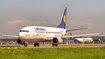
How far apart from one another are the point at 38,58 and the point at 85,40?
10415 centimetres

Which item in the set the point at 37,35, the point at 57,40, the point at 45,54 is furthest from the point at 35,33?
the point at 45,54

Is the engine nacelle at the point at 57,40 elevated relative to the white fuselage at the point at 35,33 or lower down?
lower down

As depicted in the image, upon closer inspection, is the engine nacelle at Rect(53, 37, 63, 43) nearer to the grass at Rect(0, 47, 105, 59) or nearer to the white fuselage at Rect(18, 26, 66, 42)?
the white fuselage at Rect(18, 26, 66, 42)

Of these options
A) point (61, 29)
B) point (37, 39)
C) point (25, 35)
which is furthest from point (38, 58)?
point (61, 29)

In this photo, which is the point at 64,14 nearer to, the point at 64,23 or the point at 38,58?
the point at 64,23

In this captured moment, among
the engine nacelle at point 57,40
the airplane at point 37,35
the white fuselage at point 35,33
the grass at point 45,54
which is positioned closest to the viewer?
the grass at point 45,54

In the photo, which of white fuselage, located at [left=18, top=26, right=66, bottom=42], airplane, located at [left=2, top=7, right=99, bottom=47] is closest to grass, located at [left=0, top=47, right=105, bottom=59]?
white fuselage, located at [left=18, top=26, right=66, bottom=42]

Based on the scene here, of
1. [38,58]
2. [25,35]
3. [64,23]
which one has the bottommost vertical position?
[38,58]

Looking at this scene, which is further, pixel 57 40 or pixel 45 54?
pixel 57 40

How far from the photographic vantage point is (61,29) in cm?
5806

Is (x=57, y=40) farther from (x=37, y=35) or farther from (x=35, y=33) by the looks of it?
(x=35, y=33)

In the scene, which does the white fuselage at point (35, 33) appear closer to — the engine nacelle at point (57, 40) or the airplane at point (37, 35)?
the airplane at point (37, 35)

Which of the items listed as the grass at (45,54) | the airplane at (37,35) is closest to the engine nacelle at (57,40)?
the airplane at (37,35)

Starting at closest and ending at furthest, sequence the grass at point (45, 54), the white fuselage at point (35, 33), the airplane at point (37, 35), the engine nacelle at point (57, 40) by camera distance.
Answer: the grass at point (45, 54) < the white fuselage at point (35, 33) < the airplane at point (37, 35) < the engine nacelle at point (57, 40)
